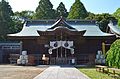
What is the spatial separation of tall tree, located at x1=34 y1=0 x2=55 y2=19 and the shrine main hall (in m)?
28.6

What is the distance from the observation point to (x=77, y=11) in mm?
64188

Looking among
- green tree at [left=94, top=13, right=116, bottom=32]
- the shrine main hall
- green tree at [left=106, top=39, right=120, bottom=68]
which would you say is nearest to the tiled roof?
the shrine main hall

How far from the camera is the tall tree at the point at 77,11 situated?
6254 centimetres

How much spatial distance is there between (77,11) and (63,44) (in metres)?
32.1

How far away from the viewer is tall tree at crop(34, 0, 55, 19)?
64062 millimetres

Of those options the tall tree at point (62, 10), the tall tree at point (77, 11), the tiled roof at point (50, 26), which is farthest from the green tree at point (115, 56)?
the tall tree at point (62, 10)

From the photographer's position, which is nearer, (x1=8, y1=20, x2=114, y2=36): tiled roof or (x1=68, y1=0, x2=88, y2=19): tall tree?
(x1=8, y1=20, x2=114, y2=36): tiled roof

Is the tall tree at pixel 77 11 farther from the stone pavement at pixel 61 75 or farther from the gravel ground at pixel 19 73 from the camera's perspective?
the stone pavement at pixel 61 75

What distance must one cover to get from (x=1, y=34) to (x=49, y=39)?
43.1 ft

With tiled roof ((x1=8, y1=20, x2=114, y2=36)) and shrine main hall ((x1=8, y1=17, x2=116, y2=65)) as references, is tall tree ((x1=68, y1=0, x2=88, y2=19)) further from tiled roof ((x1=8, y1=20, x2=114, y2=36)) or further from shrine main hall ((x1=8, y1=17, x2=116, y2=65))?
shrine main hall ((x1=8, y1=17, x2=116, y2=65))

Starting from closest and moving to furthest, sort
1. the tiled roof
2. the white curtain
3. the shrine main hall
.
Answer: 1. the shrine main hall
2. the white curtain
3. the tiled roof

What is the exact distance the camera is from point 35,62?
106 feet

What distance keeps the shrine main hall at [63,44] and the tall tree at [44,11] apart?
28.6 metres

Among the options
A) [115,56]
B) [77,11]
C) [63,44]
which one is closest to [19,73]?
[115,56]
